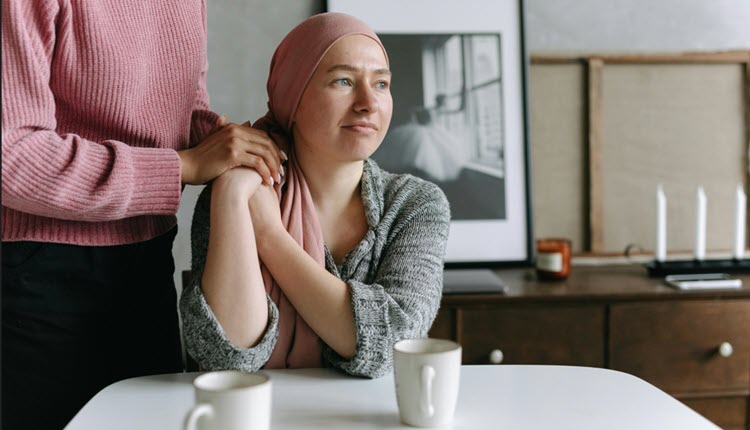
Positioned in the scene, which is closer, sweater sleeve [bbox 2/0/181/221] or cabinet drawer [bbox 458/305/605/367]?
sweater sleeve [bbox 2/0/181/221]

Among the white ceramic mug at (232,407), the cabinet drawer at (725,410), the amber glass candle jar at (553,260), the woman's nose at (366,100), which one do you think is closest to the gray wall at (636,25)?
the amber glass candle jar at (553,260)

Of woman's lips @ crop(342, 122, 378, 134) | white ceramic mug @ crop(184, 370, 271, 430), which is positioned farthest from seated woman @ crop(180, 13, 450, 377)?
white ceramic mug @ crop(184, 370, 271, 430)

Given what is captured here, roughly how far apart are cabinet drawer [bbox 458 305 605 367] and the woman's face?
2.52ft

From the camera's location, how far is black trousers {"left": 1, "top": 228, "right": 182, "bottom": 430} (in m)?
1.02

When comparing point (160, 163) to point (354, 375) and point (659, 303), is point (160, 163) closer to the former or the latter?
point (354, 375)

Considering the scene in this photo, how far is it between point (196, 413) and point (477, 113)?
1.61 m

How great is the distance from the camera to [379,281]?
107cm

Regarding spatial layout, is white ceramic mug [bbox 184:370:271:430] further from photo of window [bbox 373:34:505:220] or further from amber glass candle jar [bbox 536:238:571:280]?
photo of window [bbox 373:34:505:220]

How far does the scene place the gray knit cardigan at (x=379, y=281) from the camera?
0.96 m

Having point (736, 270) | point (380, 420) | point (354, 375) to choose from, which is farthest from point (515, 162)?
point (380, 420)

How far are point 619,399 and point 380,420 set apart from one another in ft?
0.99

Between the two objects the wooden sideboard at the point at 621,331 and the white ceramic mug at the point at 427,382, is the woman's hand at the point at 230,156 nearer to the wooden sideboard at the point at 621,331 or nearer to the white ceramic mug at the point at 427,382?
the white ceramic mug at the point at 427,382

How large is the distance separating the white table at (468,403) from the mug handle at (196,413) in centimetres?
16

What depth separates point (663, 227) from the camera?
6.46ft
